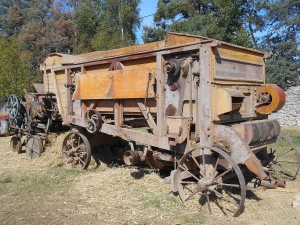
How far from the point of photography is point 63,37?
1125 inches

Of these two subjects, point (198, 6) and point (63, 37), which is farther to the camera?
point (63, 37)

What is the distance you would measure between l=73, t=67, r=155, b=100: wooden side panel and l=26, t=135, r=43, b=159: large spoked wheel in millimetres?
2023

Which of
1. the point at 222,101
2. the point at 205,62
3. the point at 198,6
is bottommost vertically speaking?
the point at 222,101

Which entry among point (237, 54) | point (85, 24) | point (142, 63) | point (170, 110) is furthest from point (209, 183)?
point (85, 24)

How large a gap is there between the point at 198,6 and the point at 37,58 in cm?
1627

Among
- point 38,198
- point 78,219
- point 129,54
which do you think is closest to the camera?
point 78,219

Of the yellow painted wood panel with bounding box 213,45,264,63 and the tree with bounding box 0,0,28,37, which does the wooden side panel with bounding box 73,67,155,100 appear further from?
the tree with bounding box 0,0,28,37

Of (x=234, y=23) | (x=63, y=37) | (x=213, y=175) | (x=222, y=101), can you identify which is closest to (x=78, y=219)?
(x=213, y=175)

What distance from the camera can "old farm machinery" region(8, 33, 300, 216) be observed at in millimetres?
4309

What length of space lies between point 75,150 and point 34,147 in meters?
1.65

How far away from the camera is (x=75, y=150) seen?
702 centimetres

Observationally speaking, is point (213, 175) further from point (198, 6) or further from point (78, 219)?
point (198, 6)

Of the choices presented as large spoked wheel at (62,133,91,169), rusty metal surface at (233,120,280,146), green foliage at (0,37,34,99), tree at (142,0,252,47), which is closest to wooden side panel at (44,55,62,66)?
large spoked wheel at (62,133,91,169)

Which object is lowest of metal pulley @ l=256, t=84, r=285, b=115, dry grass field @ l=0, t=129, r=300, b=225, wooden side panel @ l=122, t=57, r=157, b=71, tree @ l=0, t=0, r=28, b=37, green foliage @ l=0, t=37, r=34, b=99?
dry grass field @ l=0, t=129, r=300, b=225
